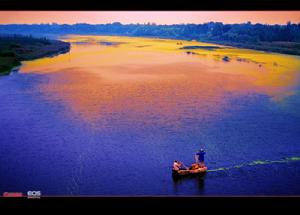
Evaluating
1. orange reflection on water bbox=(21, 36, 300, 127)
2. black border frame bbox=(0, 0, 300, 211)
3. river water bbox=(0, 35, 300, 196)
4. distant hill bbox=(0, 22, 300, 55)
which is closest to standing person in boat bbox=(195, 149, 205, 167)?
river water bbox=(0, 35, 300, 196)

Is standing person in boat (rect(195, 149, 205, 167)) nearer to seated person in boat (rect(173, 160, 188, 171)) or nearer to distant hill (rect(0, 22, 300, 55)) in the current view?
seated person in boat (rect(173, 160, 188, 171))
